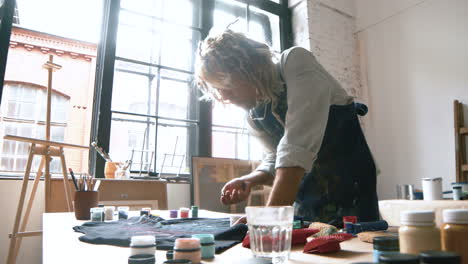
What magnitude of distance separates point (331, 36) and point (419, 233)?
3.63 metres

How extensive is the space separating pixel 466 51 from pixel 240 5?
2.11 m

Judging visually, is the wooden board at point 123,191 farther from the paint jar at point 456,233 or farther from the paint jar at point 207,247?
the paint jar at point 456,233

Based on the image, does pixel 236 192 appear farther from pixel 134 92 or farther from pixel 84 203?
pixel 134 92

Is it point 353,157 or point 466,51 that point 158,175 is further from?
point 466,51

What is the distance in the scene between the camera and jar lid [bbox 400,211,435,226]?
34 centimetres

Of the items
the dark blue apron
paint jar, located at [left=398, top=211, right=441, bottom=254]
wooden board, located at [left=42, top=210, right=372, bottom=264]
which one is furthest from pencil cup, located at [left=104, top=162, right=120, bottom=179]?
paint jar, located at [left=398, top=211, right=441, bottom=254]

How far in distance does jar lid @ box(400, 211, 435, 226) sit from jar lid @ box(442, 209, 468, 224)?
0.04 feet

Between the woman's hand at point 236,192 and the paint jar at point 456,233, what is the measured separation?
2.46 feet

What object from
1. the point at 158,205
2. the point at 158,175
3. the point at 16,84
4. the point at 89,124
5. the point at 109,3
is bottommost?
the point at 158,205

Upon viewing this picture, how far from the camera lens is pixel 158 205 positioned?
2.45 metres

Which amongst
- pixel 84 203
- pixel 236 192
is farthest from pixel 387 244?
pixel 84 203

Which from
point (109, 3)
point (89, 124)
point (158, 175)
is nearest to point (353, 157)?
point (158, 175)

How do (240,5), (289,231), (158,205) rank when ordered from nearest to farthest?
(289,231) < (158,205) < (240,5)

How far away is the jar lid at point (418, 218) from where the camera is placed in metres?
0.34
